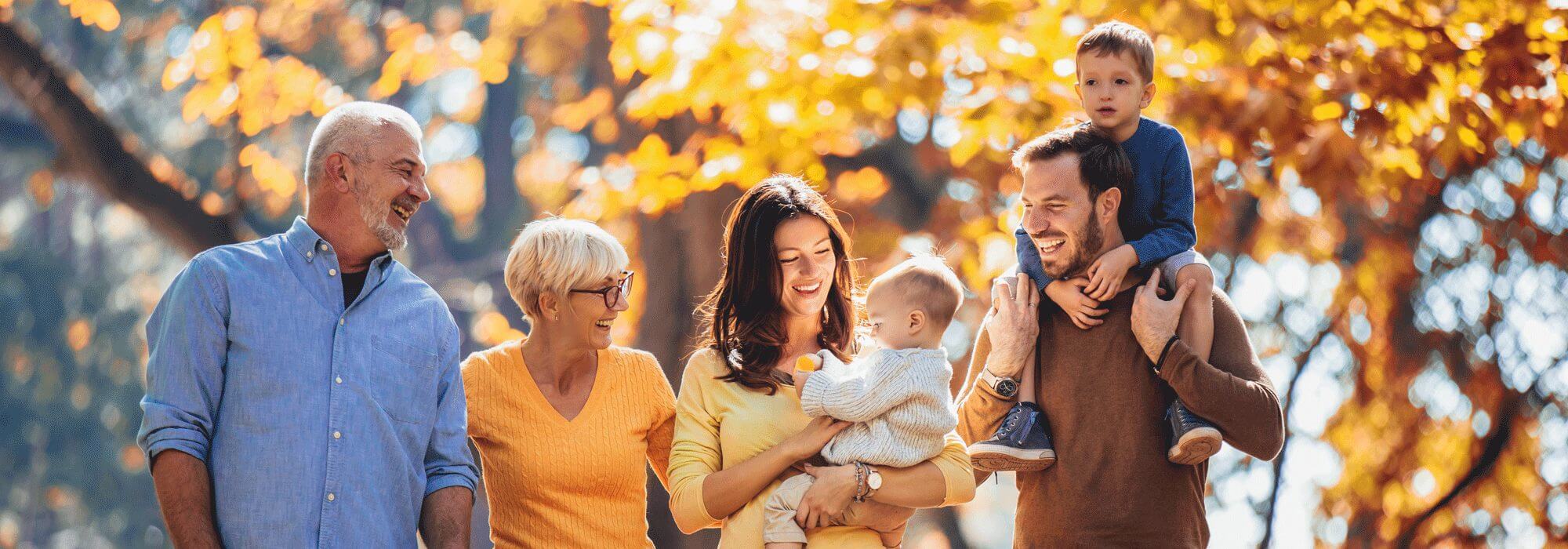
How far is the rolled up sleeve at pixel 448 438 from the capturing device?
3363mm

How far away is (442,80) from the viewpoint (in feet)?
64.6

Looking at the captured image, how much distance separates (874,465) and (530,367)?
92 cm

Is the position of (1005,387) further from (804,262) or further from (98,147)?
(98,147)

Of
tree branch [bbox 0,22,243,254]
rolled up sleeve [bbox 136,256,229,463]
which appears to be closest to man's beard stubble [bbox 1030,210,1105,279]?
rolled up sleeve [bbox 136,256,229,463]

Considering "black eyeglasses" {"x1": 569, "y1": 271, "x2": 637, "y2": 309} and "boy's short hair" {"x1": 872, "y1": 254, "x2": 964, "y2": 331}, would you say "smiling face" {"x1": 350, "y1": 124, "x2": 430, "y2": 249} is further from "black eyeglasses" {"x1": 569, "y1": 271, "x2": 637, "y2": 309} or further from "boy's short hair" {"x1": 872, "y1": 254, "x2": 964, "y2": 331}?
"boy's short hair" {"x1": 872, "y1": 254, "x2": 964, "y2": 331}

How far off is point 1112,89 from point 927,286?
612 mm

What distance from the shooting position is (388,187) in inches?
131

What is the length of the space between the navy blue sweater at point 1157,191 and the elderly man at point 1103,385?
0.05 meters

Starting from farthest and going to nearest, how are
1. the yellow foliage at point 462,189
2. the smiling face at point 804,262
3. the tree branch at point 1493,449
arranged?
the yellow foliage at point 462,189, the tree branch at point 1493,449, the smiling face at point 804,262

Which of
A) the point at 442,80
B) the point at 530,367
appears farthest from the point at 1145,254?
the point at 442,80

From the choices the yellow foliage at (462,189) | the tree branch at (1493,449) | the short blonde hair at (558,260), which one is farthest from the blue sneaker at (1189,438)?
the yellow foliage at (462,189)

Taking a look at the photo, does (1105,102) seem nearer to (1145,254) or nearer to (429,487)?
(1145,254)

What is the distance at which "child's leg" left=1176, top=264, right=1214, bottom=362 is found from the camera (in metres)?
3.18

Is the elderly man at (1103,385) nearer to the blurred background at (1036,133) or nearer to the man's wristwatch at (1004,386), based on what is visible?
the man's wristwatch at (1004,386)
